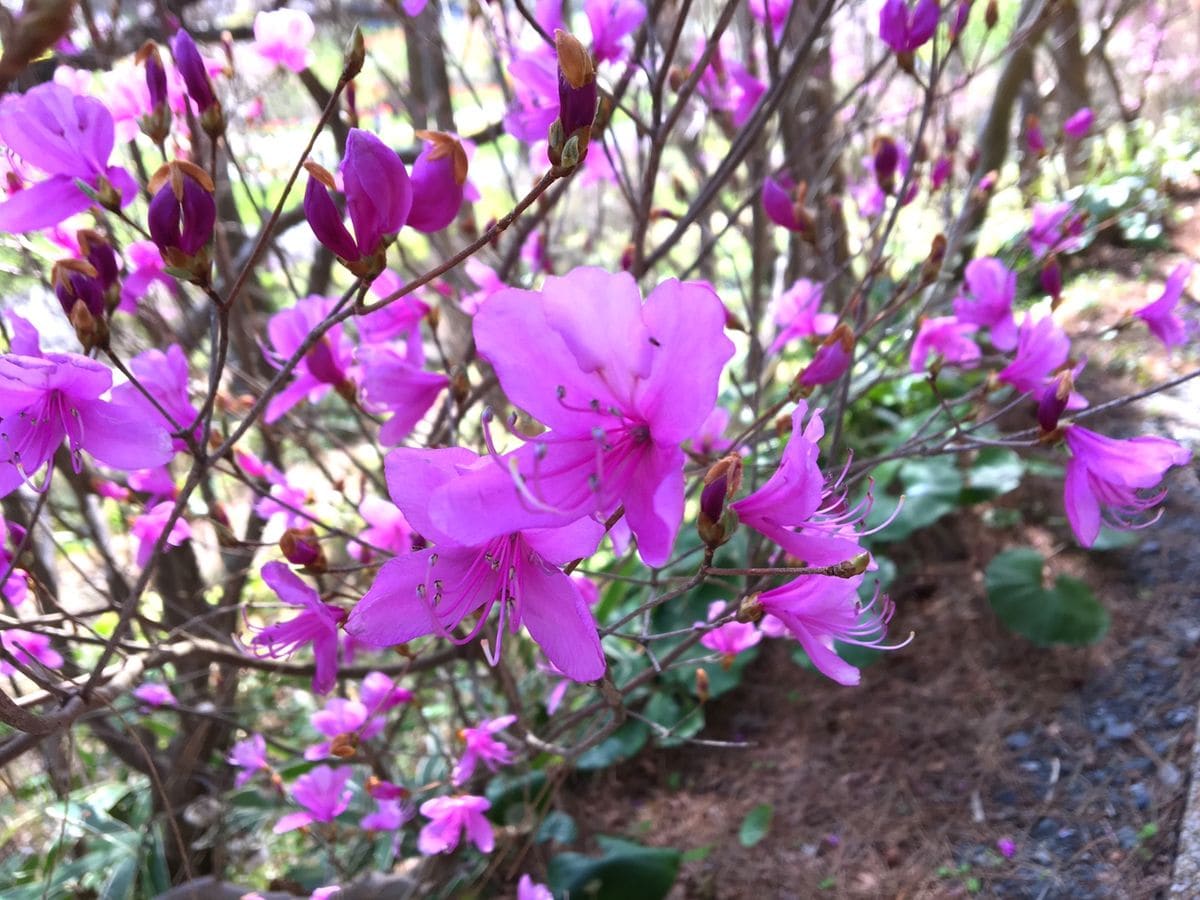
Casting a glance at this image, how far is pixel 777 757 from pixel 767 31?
1732mm

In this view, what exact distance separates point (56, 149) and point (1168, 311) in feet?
5.33

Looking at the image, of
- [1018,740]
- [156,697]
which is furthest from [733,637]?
[1018,740]

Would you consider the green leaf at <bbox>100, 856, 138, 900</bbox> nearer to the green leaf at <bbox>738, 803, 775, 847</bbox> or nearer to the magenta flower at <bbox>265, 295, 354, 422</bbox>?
the magenta flower at <bbox>265, 295, 354, 422</bbox>

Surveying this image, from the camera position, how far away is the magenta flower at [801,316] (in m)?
1.67

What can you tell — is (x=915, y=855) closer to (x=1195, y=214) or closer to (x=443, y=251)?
(x=443, y=251)

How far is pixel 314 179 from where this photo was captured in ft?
2.31

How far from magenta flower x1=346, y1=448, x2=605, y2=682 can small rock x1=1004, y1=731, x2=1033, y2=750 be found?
1.77 metres

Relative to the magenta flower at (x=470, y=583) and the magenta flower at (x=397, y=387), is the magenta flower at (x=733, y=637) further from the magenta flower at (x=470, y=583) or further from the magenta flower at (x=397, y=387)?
the magenta flower at (x=470, y=583)

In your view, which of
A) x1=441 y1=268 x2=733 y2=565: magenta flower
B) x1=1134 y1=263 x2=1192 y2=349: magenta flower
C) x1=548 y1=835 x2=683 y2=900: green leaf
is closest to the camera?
x1=441 y1=268 x2=733 y2=565: magenta flower

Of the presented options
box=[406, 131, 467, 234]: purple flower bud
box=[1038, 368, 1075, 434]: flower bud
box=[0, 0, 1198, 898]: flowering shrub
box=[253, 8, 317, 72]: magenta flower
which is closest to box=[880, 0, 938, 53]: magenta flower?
box=[0, 0, 1198, 898]: flowering shrub

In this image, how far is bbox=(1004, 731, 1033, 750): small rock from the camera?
2.05 m

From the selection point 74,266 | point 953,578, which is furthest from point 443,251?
point 953,578

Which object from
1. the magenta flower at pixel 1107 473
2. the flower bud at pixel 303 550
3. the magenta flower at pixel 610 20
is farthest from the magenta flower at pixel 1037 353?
the flower bud at pixel 303 550

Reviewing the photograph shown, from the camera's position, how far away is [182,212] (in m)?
0.73
